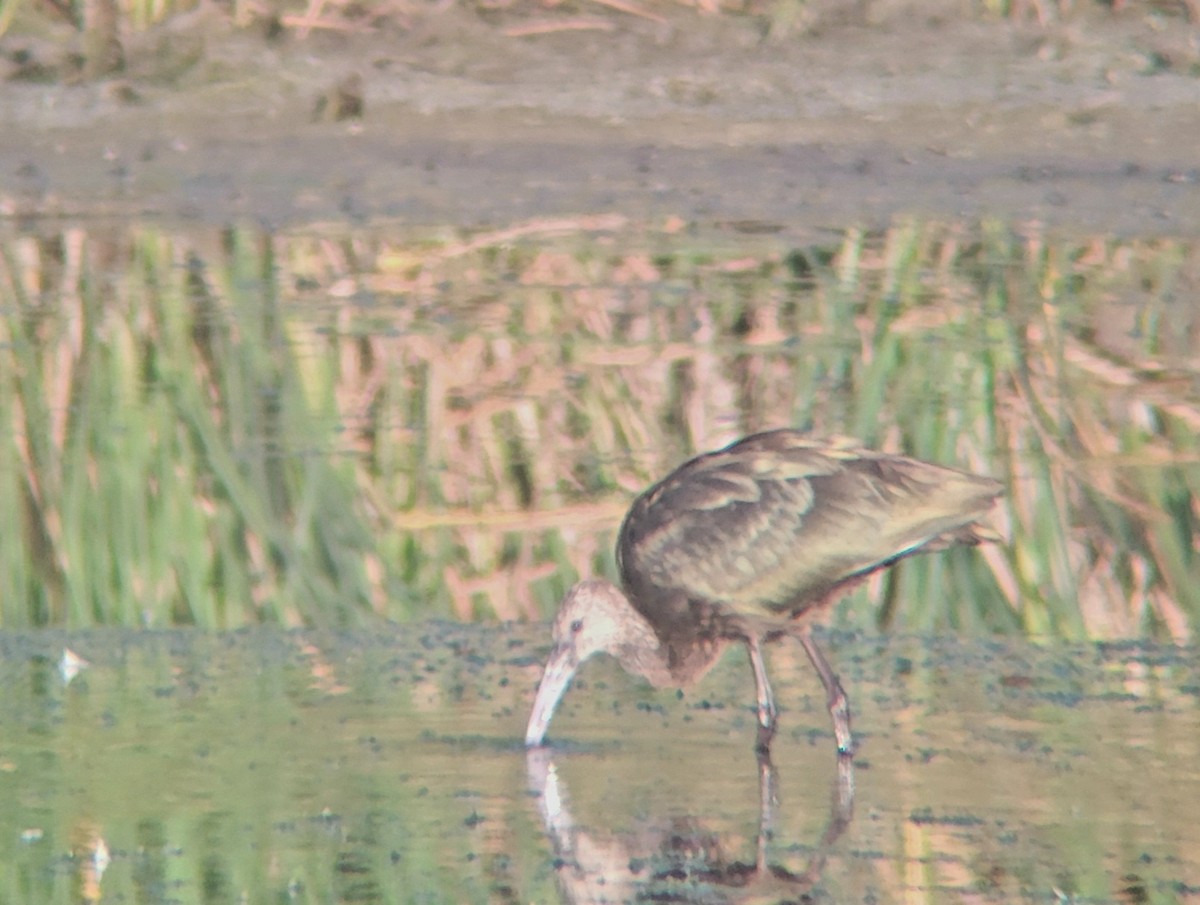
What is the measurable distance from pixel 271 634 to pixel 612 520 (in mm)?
1131

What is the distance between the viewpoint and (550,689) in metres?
5.85

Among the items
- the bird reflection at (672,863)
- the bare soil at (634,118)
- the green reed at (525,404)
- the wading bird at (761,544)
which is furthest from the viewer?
Answer: the bare soil at (634,118)

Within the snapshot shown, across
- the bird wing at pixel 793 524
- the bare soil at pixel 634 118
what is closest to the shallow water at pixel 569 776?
the bird wing at pixel 793 524

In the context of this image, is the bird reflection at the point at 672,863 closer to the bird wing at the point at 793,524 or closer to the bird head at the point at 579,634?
the bird head at the point at 579,634

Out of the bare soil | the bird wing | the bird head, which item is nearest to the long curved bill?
the bird head

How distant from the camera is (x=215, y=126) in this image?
47.6 ft

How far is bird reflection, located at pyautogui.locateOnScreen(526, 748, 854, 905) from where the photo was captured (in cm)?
481

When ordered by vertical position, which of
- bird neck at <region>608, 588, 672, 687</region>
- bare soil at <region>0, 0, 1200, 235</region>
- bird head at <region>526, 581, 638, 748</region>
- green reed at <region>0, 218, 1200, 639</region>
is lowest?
bare soil at <region>0, 0, 1200, 235</region>

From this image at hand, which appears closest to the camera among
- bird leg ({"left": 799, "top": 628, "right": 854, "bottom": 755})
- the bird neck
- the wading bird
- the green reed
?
bird leg ({"left": 799, "top": 628, "right": 854, "bottom": 755})

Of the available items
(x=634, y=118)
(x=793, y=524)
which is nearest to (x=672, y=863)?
(x=793, y=524)

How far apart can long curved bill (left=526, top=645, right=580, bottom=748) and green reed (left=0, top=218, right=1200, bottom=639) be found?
93 cm

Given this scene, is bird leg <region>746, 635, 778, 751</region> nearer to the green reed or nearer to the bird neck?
the bird neck

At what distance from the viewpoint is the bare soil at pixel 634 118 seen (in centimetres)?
1362

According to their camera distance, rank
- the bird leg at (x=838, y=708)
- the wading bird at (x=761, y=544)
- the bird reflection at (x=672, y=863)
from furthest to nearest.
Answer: the wading bird at (x=761, y=544) → the bird leg at (x=838, y=708) → the bird reflection at (x=672, y=863)
